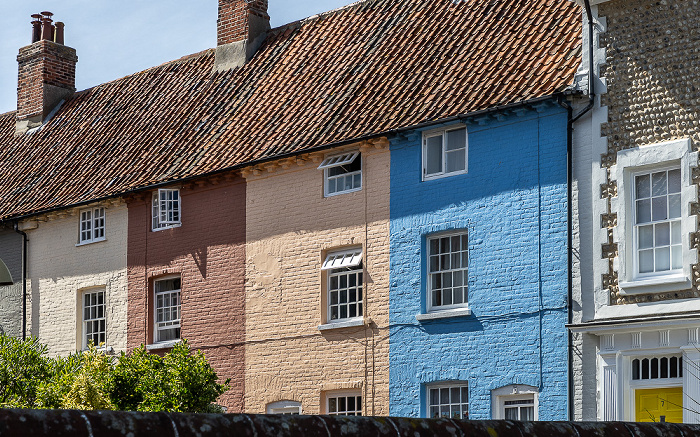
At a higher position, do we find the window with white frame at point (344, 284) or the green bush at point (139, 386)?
the window with white frame at point (344, 284)

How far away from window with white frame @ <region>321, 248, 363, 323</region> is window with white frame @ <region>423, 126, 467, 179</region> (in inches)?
91.5

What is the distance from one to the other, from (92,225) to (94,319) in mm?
2329

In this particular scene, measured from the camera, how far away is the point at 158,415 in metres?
5.97

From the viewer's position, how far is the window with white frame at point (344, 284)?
22.4 m

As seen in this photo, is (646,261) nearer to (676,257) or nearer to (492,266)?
(676,257)

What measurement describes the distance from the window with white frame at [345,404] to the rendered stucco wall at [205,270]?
2.41 metres

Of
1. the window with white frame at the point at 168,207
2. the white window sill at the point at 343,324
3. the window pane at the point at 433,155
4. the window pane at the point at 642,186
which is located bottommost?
the white window sill at the point at 343,324

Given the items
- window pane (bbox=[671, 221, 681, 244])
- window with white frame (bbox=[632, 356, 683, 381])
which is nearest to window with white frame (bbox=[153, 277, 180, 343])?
window with white frame (bbox=[632, 356, 683, 381])

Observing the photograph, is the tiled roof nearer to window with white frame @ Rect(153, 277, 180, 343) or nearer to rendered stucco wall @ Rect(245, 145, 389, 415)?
rendered stucco wall @ Rect(245, 145, 389, 415)

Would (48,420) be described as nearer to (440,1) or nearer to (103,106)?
(440,1)

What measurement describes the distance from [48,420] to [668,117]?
14.7 m

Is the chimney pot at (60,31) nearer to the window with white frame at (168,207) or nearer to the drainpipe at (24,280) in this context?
the drainpipe at (24,280)

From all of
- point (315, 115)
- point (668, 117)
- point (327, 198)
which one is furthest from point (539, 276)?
point (315, 115)

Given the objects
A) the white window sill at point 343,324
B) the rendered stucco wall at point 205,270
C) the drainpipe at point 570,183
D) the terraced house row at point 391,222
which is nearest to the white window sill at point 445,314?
the terraced house row at point 391,222
